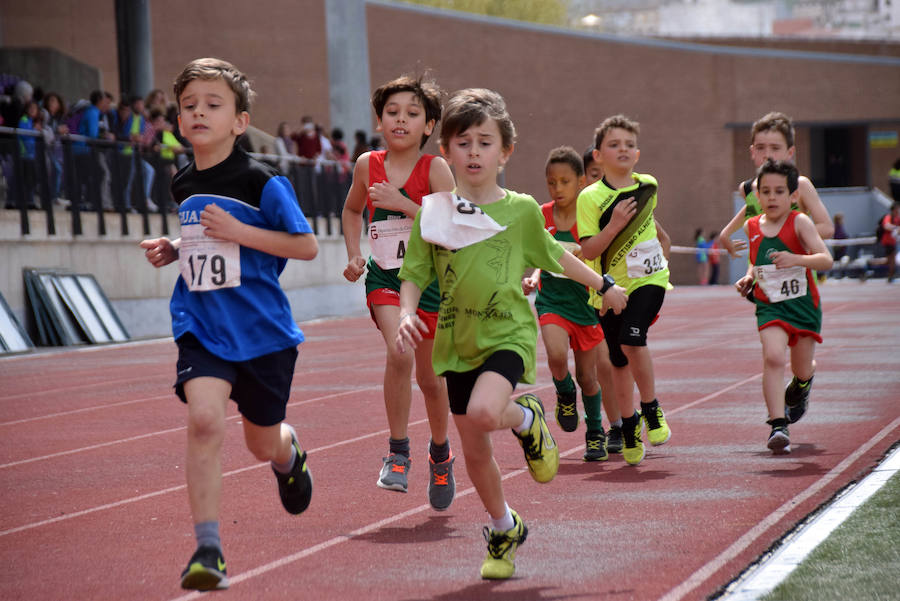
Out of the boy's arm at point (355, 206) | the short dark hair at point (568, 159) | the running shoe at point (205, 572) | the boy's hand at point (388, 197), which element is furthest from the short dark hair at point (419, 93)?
the running shoe at point (205, 572)

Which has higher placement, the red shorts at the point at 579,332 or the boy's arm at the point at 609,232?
the boy's arm at the point at 609,232

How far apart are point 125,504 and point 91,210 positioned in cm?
1411

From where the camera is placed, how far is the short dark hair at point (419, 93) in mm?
6918

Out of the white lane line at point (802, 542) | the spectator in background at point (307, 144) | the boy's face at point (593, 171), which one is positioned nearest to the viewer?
the white lane line at point (802, 542)

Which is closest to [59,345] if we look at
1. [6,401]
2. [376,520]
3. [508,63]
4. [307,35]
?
[6,401]

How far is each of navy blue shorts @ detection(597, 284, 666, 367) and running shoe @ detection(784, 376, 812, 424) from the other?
4.20 ft

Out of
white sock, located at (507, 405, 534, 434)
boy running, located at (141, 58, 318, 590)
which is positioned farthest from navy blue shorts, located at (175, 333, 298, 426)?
white sock, located at (507, 405, 534, 434)

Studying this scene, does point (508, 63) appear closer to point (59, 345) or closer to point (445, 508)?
point (59, 345)

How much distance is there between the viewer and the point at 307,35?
46.6m

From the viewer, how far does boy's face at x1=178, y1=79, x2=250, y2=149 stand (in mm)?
5305

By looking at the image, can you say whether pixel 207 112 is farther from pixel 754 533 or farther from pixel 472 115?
pixel 754 533

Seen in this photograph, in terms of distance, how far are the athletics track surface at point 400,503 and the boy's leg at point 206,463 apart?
1.57ft

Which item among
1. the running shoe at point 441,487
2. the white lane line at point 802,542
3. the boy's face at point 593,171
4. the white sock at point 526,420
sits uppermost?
the boy's face at point 593,171

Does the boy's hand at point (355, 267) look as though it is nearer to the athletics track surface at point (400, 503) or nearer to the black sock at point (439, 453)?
the black sock at point (439, 453)
